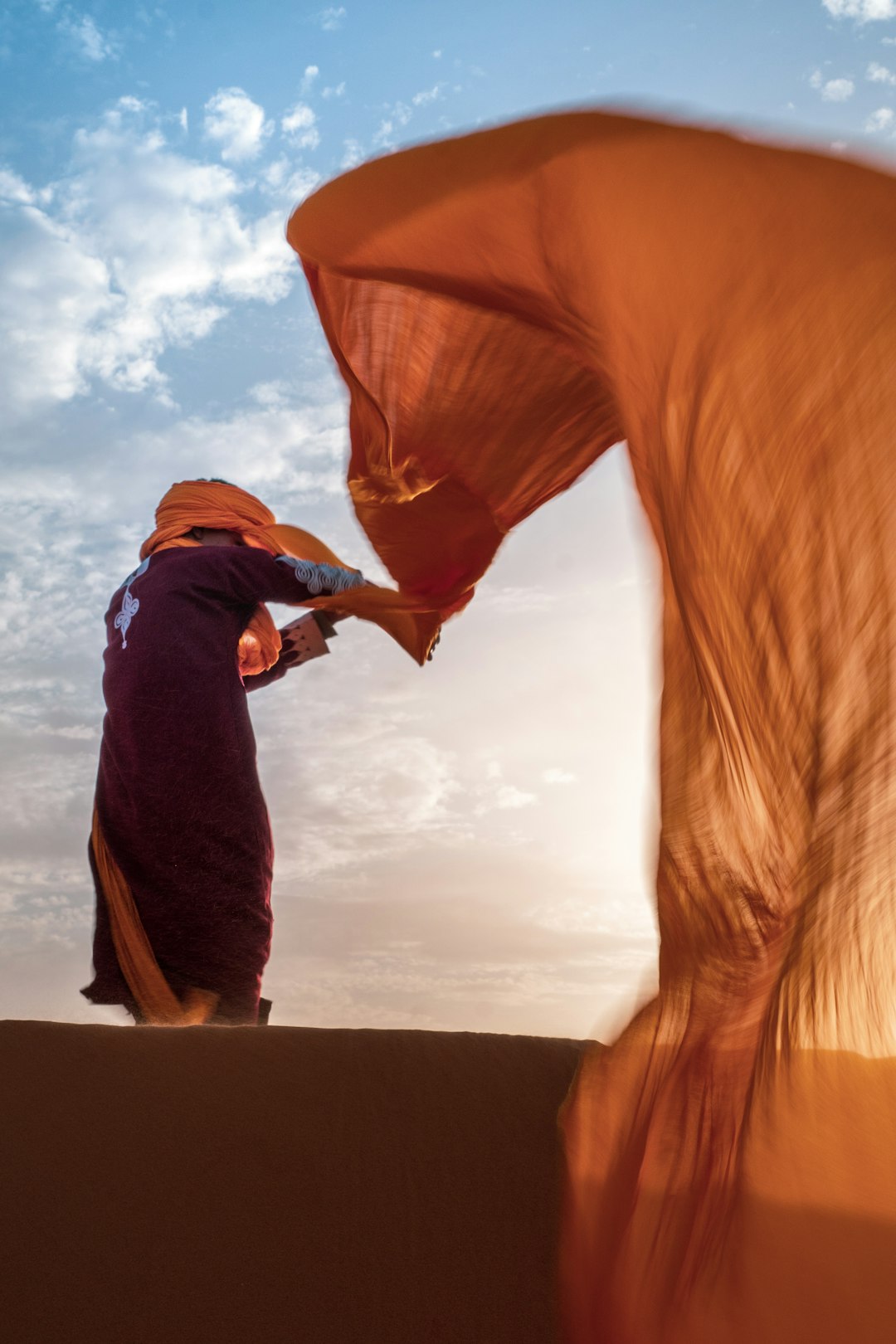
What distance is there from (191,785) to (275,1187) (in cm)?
127

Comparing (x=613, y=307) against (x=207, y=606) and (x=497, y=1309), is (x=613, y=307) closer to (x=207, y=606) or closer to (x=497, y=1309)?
(x=497, y=1309)

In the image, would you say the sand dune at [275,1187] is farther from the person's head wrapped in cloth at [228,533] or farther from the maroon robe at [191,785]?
the person's head wrapped in cloth at [228,533]

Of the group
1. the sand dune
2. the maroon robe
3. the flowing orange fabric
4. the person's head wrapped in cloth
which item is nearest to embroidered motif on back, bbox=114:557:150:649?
the maroon robe

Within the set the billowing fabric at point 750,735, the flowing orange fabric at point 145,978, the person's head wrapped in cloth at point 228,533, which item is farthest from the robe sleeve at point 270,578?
the billowing fabric at point 750,735

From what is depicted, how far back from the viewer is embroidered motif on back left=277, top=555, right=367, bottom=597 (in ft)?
7.63

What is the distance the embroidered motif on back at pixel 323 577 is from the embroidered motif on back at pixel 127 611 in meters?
0.34

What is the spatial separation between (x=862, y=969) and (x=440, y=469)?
49.1 inches

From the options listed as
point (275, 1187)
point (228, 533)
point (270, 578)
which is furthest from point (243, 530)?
point (275, 1187)

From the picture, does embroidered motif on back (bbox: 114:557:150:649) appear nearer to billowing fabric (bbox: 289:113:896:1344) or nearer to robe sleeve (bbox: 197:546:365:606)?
robe sleeve (bbox: 197:546:365:606)

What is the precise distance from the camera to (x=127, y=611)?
7.79 feet

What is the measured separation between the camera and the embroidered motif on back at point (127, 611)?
7.70 feet

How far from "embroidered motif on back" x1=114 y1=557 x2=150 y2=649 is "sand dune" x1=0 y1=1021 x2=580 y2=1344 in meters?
1.37

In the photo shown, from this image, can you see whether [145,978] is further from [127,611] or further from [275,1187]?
[275,1187]

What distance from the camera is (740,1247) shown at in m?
0.87
